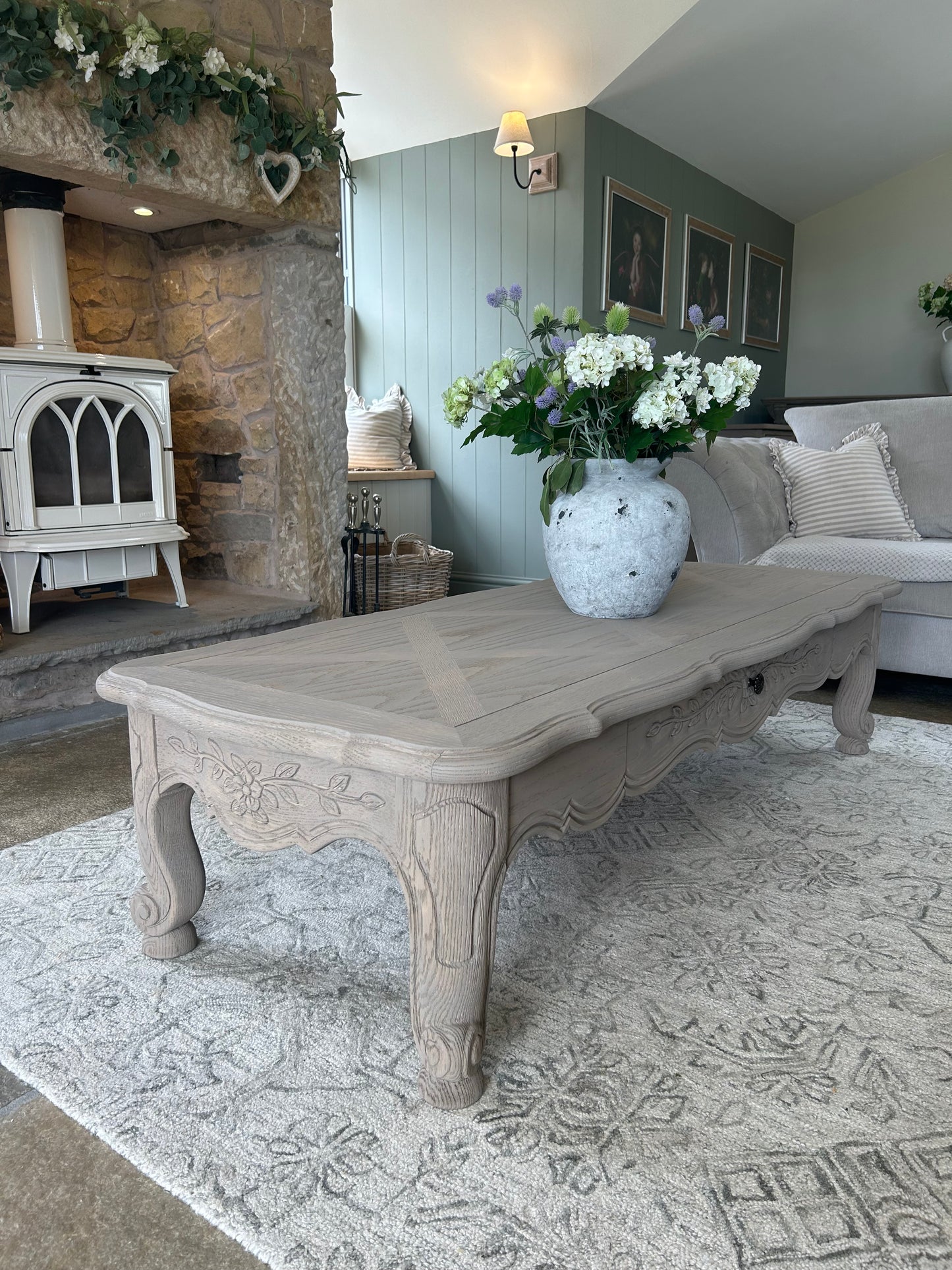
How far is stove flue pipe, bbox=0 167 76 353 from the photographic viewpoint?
278 cm

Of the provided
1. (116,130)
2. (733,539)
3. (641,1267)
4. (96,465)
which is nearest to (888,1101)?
(641,1267)

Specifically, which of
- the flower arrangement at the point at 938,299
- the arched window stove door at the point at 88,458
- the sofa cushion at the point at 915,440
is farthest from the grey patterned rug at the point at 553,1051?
the flower arrangement at the point at 938,299

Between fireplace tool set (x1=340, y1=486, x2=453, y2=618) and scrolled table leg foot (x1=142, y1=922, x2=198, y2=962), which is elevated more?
fireplace tool set (x1=340, y1=486, x2=453, y2=618)

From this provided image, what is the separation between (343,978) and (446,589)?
3.07 metres

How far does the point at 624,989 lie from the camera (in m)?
1.33

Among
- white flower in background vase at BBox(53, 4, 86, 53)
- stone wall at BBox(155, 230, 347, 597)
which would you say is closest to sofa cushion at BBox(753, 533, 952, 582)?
stone wall at BBox(155, 230, 347, 597)

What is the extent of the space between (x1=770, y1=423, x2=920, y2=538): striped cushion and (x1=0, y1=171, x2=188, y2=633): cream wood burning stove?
2.16m

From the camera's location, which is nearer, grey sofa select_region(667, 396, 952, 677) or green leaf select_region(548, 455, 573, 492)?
green leaf select_region(548, 455, 573, 492)

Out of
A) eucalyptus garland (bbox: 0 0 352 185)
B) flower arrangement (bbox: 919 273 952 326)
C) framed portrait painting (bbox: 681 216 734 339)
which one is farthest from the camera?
flower arrangement (bbox: 919 273 952 326)

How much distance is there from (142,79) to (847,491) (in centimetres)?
254

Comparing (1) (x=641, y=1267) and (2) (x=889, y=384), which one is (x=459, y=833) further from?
(2) (x=889, y=384)

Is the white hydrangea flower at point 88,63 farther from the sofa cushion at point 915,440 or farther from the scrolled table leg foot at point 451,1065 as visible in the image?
the sofa cushion at point 915,440

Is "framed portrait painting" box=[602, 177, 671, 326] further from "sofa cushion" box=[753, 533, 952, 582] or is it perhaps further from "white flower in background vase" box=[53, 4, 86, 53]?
"white flower in background vase" box=[53, 4, 86, 53]

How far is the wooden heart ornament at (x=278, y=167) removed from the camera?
2943mm
